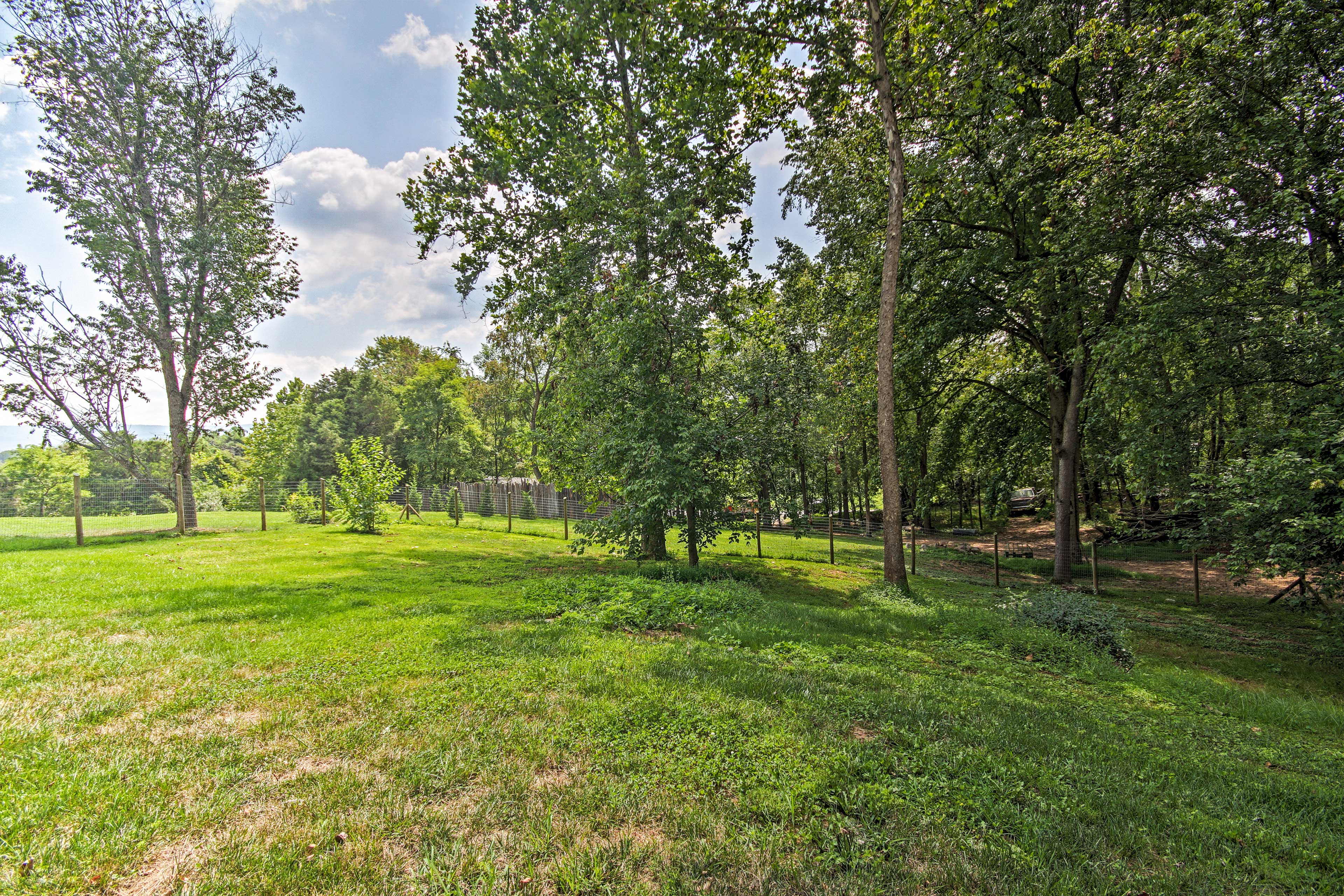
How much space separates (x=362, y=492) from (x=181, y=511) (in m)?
4.62

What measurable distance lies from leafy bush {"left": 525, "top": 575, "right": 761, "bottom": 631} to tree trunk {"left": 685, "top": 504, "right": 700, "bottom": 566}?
5.35ft

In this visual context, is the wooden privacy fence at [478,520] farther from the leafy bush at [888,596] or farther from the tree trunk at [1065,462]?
→ the leafy bush at [888,596]

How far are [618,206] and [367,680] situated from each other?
349 inches

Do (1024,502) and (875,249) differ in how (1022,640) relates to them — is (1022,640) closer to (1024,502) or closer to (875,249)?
(875,249)

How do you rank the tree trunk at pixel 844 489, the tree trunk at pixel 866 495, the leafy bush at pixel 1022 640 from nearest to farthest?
the leafy bush at pixel 1022 640, the tree trunk at pixel 866 495, the tree trunk at pixel 844 489

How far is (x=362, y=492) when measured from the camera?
15828 mm

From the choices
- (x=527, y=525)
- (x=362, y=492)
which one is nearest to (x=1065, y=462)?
(x=527, y=525)

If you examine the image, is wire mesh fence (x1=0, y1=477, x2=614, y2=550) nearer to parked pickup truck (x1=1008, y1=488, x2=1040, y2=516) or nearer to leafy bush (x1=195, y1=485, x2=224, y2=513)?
leafy bush (x1=195, y1=485, x2=224, y2=513)

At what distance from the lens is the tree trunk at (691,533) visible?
10016 mm

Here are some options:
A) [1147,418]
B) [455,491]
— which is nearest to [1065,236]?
[1147,418]

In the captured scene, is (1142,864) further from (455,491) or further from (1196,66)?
(455,491)

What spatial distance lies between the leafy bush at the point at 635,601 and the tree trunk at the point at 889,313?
3077 mm

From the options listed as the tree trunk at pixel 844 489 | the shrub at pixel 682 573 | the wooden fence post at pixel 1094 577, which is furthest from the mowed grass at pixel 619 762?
the tree trunk at pixel 844 489

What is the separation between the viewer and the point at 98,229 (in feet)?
44.4
